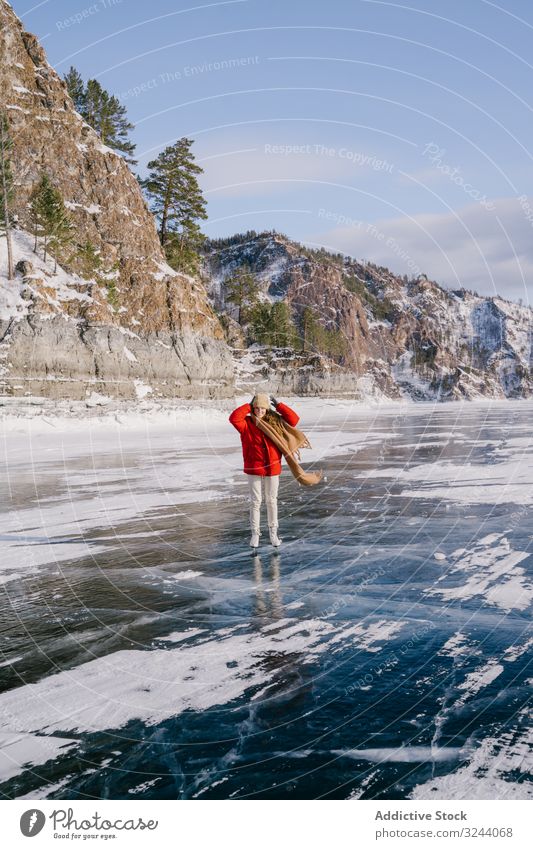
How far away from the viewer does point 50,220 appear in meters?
45.2

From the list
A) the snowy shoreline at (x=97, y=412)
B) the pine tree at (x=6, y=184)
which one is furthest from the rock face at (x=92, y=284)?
the snowy shoreline at (x=97, y=412)

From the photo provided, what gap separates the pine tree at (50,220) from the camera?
45312 millimetres

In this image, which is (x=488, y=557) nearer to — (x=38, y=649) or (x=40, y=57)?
(x=38, y=649)

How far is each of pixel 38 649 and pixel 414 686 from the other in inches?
114

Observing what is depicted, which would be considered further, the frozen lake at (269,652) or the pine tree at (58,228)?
the pine tree at (58,228)

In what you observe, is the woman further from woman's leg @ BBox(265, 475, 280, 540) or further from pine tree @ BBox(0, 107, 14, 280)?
pine tree @ BBox(0, 107, 14, 280)

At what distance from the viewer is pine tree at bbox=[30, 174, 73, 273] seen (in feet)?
149

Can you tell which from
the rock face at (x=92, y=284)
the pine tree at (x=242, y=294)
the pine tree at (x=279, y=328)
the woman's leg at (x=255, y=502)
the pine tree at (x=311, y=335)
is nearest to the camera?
the woman's leg at (x=255, y=502)

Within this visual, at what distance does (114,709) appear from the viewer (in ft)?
12.0

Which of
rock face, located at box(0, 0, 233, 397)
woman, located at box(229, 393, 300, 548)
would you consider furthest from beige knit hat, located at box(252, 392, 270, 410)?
rock face, located at box(0, 0, 233, 397)
